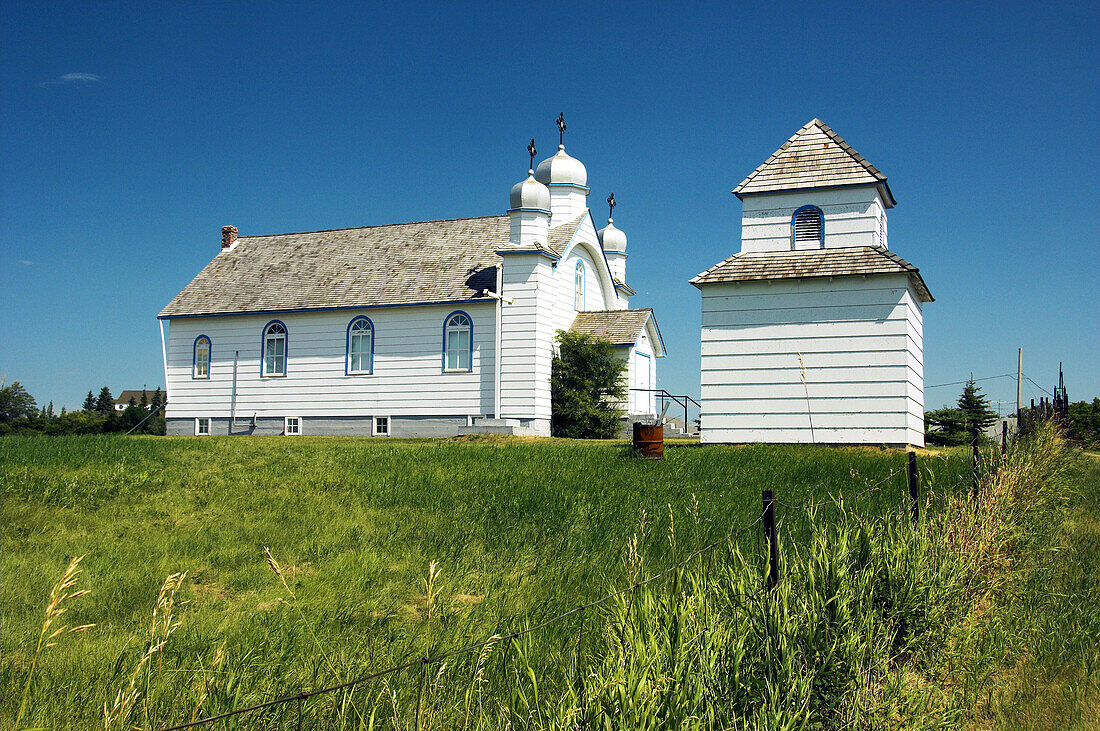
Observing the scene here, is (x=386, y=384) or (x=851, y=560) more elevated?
(x=386, y=384)

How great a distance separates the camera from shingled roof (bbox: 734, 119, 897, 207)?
18.9 meters

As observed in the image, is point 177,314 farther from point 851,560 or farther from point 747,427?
point 851,560

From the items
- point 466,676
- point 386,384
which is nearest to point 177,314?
point 386,384

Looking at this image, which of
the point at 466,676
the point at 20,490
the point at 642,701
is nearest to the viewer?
the point at 642,701

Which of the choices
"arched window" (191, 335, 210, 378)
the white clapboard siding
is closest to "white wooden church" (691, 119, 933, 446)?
the white clapboard siding

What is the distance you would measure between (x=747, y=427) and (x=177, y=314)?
21.7 m

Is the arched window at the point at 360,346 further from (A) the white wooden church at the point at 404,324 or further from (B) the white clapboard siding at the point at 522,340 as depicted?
(B) the white clapboard siding at the point at 522,340

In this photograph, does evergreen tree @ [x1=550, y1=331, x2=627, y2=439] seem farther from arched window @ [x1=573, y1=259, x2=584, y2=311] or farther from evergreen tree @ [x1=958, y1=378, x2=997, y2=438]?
evergreen tree @ [x1=958, y1=378, x2=997, y2=438]

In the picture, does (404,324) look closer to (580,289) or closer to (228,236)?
(580,289)

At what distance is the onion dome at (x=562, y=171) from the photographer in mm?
31859

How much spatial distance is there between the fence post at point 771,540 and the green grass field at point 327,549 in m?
0.41

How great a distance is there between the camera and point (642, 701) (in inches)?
152

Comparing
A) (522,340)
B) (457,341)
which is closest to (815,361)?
(522,340)

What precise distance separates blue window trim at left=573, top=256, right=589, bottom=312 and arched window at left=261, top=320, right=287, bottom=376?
10038 millimetres
